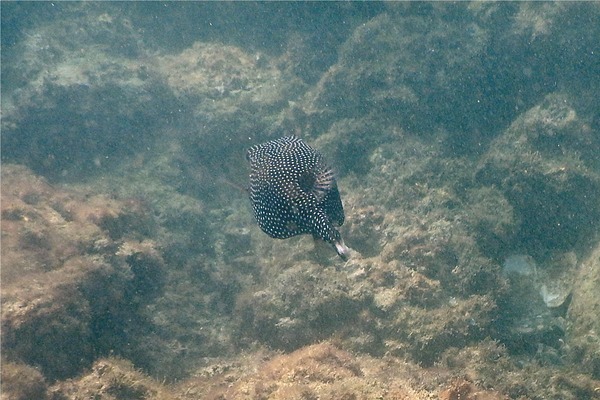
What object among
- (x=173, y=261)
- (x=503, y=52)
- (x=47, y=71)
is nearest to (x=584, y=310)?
(x=503, y=52)

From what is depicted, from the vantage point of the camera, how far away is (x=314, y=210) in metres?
3.53

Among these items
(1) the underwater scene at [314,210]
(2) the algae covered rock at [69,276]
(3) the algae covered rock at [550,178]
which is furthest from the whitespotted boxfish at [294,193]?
(3) the algae covered rock at [550,178]

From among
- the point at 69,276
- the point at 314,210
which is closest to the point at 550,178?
the point at 314,210

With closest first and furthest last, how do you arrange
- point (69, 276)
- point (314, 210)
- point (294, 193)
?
point (314, 210)
point (294, 193)
point (69, 276)

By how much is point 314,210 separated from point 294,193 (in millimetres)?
280

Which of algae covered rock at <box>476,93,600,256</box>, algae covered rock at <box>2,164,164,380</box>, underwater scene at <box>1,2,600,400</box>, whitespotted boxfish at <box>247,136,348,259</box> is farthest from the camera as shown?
algae covered rock at <box>476,93,600,256</box>

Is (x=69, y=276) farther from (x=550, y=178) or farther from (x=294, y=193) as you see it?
(x=550, y=178)

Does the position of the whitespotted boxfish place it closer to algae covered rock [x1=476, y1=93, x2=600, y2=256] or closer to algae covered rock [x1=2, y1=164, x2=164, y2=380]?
algae covered rock [x1=2, y1=164, x2=164, y2=380]

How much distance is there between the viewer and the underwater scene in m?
4.62

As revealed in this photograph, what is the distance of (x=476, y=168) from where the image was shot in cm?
766

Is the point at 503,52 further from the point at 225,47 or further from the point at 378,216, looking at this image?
the point at 225,47

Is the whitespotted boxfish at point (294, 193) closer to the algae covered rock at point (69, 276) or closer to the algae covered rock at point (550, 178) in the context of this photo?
the algae covered rock at point (69, 276)

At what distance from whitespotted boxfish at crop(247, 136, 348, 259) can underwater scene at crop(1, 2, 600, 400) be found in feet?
0.07

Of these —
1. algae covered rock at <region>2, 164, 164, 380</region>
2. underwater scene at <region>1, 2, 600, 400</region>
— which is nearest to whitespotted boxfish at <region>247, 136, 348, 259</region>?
underwater scene at <region>1, 2, 600, 400</region>
